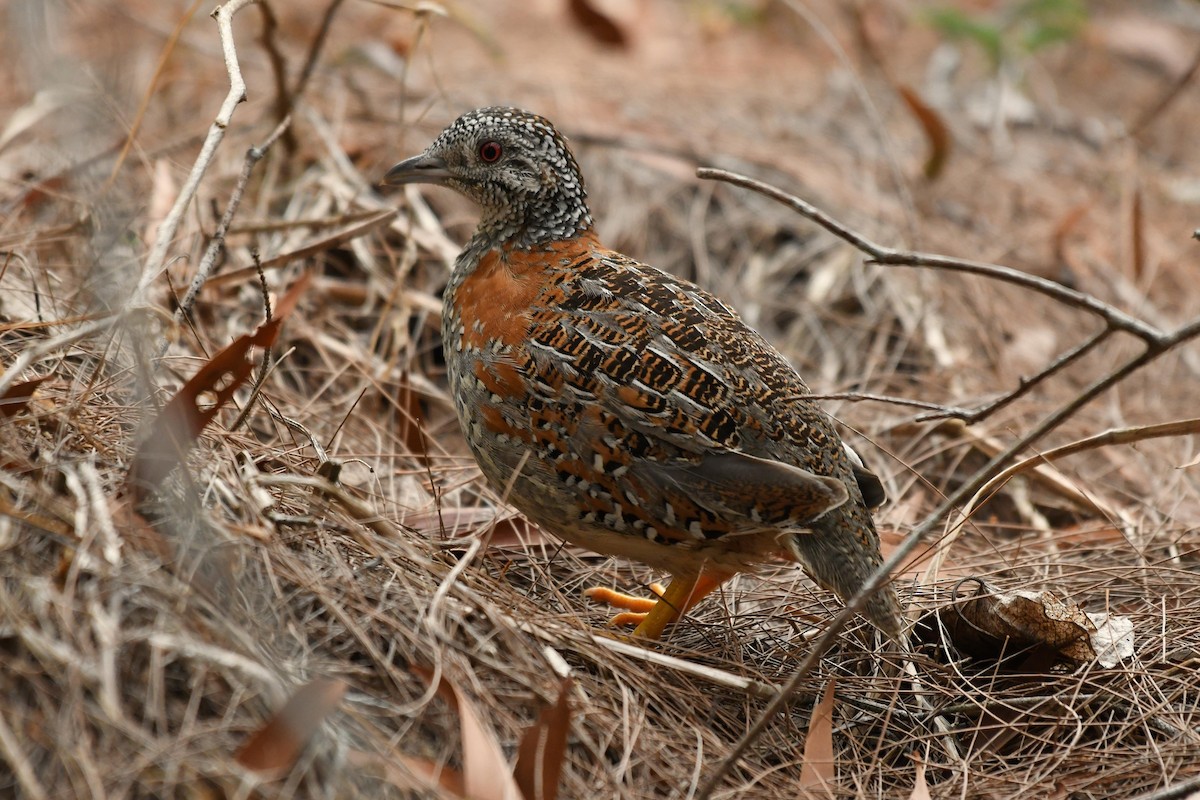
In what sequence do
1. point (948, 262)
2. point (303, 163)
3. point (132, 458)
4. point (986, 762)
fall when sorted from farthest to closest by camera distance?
point (303, 163) < point (986, 762) < point (132, 458) < point (948, 262)

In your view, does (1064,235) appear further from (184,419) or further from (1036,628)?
(184,419)

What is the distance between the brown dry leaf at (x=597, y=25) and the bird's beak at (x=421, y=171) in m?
6.27

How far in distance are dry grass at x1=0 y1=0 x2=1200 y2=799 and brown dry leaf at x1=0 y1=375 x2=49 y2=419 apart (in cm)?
4

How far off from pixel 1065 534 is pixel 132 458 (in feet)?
12.2

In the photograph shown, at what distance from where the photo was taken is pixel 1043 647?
12.7 feet

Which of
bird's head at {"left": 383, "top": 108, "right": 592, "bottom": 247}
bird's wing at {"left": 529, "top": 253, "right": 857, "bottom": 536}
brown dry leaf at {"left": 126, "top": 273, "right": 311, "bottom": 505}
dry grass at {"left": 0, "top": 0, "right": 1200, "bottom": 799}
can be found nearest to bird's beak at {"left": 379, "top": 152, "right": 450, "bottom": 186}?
bird's head at {"left": 383, "top": 108, "right": 592, "bottom": 247}

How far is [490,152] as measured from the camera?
443cm

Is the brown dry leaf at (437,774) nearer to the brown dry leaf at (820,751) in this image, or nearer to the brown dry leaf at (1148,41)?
the brown dry leaf at (820,751)

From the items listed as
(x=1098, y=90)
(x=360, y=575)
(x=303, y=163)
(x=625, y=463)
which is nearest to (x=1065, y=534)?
(x=625, y=463)

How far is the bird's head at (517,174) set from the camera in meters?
4.38

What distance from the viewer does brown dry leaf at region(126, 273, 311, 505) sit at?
3082mm

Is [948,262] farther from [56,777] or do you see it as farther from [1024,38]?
[1024,38]

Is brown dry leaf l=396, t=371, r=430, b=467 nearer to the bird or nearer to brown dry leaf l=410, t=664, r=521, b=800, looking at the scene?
the bird

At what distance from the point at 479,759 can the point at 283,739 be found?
534mm
